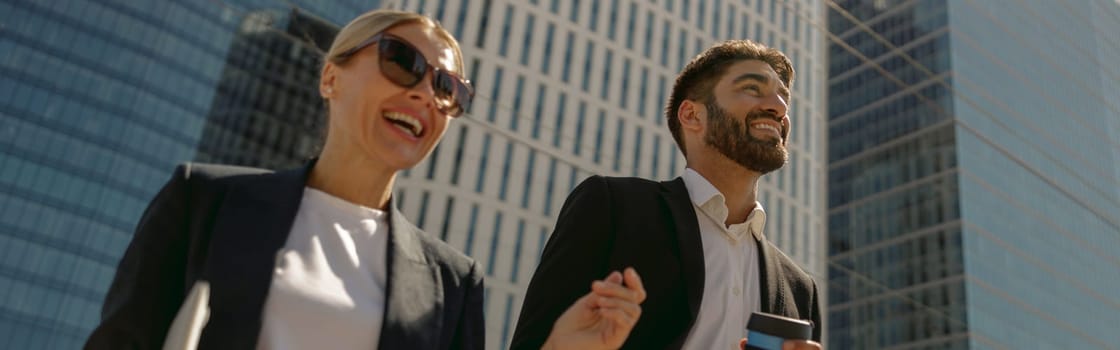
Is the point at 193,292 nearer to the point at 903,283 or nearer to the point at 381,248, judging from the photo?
the point at 381,248

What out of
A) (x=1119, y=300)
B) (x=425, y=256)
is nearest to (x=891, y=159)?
(x=1119, y=300)

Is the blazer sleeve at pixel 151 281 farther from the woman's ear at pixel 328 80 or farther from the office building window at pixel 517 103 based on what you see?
the office building window at pixel 517 103

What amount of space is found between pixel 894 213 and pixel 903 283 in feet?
15.6

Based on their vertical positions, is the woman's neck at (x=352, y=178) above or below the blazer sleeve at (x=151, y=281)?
above

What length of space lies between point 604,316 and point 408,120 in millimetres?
774

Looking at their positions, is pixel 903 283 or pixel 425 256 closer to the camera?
pixel 425 256

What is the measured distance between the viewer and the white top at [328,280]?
2.33 meters

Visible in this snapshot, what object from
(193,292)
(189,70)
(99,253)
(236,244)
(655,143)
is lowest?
(193,292)

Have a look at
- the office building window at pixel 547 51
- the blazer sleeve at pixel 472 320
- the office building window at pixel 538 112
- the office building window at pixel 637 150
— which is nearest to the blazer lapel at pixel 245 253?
the blazer sleeve at pixel 472 320

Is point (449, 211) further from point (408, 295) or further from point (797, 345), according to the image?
point (797, 345)

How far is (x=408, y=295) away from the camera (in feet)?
8.28

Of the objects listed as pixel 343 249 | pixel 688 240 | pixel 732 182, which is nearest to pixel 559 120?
pixel 732 182

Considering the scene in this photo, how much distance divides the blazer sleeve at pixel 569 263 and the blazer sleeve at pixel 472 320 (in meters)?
0.11

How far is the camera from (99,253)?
59250 mm
